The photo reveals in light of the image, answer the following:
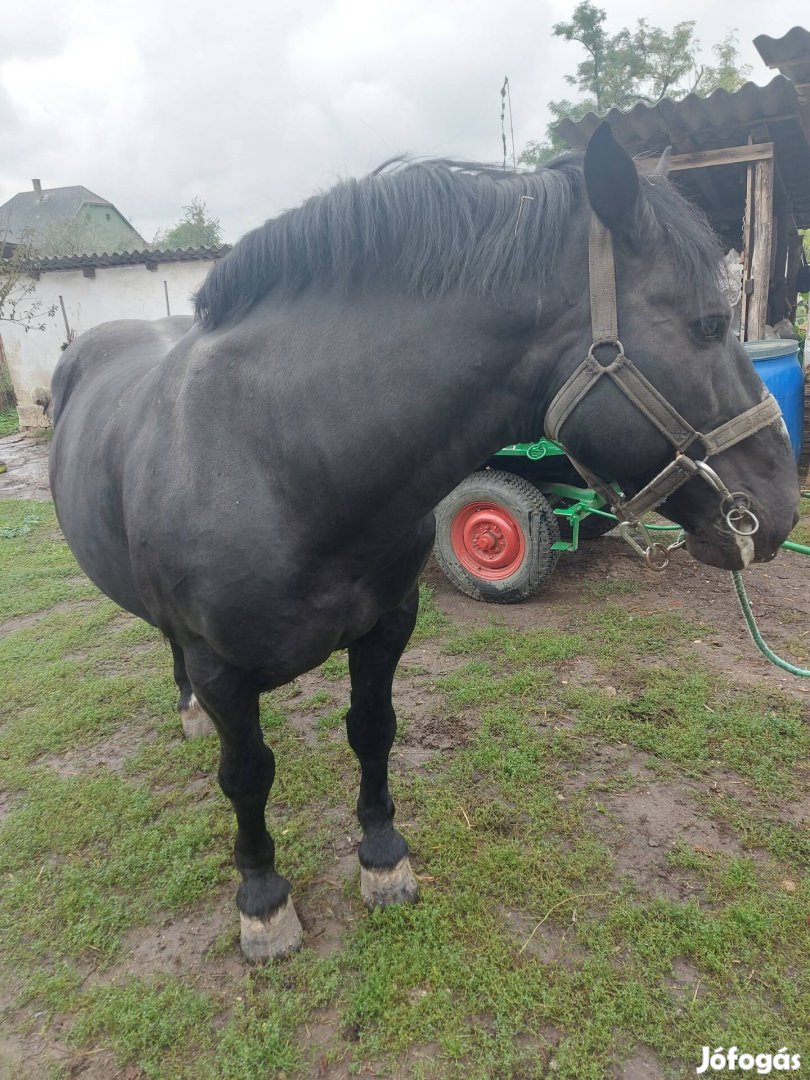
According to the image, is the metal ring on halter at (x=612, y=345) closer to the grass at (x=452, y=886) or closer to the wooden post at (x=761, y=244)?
the grass at (x=452, y=886)

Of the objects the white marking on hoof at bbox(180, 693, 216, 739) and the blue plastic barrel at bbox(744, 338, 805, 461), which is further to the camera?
the blue plastic barrel at bbox(744, 338, 805, 461)

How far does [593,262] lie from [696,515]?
0.58 meters

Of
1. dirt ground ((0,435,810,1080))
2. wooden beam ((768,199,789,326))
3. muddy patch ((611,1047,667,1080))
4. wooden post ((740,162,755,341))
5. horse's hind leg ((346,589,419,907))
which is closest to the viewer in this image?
muddy patch ((611,1047,667,1080))

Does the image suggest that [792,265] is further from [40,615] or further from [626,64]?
[626,64]

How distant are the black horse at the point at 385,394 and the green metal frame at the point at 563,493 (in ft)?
7.26

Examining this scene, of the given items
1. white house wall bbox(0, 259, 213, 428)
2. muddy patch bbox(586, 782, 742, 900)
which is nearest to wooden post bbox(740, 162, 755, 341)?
muddy patch bbox(586, 782, 742, 900)

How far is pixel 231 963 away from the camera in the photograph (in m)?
1.95

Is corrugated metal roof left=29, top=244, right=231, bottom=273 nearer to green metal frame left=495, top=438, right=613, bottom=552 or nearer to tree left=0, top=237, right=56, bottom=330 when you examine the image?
tree left=0, top=237, right=56, bottom=330

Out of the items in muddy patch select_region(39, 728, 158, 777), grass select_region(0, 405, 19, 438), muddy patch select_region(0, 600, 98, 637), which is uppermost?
grass select_region(0, 405, 19, 438)

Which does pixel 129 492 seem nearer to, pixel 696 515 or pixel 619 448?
pixel 619 448

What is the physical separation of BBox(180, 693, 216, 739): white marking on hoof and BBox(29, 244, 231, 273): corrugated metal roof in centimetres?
1034

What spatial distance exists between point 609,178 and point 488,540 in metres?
3.13

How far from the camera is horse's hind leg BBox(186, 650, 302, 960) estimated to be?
1695 millimetres

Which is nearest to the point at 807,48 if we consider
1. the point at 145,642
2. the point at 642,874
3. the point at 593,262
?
the point at 593,262
